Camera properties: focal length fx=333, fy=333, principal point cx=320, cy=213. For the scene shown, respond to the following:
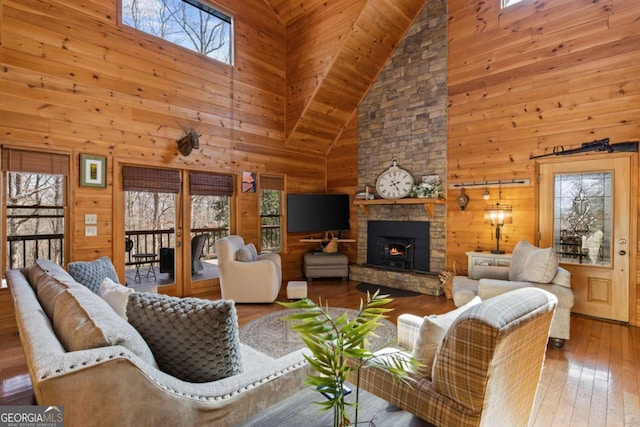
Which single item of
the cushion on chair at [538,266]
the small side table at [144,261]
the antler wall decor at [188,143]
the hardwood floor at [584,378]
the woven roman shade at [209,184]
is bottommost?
the hardwood floor at [584,378]

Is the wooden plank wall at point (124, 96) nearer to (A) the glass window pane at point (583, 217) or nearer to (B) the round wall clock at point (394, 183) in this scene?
(B) the round wall clock at point (394, 183)

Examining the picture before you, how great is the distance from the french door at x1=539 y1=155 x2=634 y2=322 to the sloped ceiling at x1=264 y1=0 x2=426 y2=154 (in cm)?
343

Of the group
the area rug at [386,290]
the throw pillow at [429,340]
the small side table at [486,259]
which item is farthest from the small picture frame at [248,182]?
the throw pillow at [429,340]

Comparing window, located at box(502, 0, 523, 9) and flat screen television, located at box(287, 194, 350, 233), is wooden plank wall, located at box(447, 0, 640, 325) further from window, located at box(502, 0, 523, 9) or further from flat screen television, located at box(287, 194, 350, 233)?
flat screen television, located at box(287, 194, 350, 233)

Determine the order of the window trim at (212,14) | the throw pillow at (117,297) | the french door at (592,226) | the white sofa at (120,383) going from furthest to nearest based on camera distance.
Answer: the window trim at (212,14) → the french door at (592,226) → the throw pillow at (117,297) → the white sofa at (120,383)

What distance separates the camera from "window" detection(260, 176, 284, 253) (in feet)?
20.7

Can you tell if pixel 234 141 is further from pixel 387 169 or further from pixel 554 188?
pixel 554 188

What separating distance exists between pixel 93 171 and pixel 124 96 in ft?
3.63

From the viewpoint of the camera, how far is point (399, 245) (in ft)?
20.3

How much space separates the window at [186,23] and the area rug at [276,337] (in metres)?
4.31

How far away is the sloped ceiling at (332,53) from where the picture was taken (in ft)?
18.0

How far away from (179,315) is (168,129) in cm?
434

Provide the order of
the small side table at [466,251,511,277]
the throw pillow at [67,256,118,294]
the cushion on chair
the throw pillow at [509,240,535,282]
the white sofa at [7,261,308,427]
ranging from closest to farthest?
the white sofa at [7,261,308,427] → the throw pillow at [67,256,118,294] → the cushion on chair → the throw pillow at [509,240,535,282] → the small side table at [466,251,511,277]

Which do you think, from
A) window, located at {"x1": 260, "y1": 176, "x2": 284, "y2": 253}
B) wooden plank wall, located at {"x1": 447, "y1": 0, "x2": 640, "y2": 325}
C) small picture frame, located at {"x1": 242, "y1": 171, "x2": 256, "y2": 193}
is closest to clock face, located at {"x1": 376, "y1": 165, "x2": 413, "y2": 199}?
wooden plank wall, located at {"x1": 447, "y1": 0, "x2": 640, "y2": 325}
